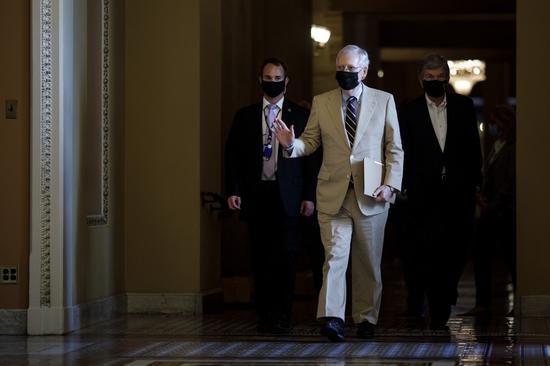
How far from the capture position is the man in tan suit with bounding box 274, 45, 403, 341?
8.56 metres

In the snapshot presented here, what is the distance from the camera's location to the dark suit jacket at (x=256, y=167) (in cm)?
917

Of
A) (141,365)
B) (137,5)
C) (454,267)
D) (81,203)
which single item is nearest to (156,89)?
(137,5)

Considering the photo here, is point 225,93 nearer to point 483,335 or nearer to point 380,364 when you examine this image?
point 483,335

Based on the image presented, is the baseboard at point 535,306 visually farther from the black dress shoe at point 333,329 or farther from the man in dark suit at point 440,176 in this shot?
the black dress shoe at point 333,329

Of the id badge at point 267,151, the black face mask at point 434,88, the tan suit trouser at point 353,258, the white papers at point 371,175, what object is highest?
the black face mask at point 434,88

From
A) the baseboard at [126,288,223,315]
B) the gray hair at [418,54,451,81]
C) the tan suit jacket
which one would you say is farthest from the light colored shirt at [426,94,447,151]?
the baseboard at [126,288,223,315]

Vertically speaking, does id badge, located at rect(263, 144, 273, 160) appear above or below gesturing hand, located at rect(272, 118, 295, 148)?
below

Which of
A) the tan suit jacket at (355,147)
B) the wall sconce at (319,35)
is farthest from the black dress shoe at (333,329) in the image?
the wall sconce at (319,35)

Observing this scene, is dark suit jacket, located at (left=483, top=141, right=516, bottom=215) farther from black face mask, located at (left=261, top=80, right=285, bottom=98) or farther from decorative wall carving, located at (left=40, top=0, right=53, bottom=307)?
decorative wall carving, located at (left=40, top=0, right=53, bottom=307)

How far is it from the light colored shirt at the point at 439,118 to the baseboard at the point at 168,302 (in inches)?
96.8

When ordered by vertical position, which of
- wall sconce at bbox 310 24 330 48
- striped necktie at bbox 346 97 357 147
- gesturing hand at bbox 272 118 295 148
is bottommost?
gesturing hand at bbox 272 118 295 148

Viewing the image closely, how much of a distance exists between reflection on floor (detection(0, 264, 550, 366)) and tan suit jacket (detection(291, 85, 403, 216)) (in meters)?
0.92

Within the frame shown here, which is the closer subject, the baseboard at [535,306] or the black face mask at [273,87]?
the black face mask at [273,87]

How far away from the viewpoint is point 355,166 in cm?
857
